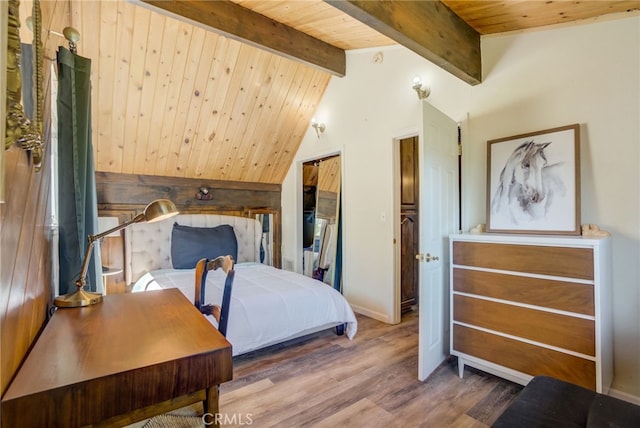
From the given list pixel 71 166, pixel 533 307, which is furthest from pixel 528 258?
pixel 71 166

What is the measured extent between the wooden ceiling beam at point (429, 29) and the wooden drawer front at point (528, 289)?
1526 mm

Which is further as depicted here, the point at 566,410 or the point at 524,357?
the point at 524,357

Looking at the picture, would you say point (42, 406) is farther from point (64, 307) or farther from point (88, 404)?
point (64, 307)

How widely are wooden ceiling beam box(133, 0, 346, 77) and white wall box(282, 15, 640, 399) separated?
1.29ft

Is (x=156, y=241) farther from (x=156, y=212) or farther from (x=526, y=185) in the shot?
(x=526, y=185)

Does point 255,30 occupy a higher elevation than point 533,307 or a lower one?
higher

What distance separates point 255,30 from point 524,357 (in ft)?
11.1

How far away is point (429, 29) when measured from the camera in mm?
2061

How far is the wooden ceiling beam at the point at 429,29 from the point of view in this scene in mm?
1692

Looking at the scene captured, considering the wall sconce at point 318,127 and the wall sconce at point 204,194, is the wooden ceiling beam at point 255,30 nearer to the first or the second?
the wall sconce at point 318,127

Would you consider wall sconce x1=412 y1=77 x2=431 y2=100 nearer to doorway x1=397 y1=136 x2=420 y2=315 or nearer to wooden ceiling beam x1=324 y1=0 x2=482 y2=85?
wooden ceiling beam x1=324 y1=0 x2=482 y2=85

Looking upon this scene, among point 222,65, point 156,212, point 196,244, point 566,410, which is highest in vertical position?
point 222,65

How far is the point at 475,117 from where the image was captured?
8.76 ft

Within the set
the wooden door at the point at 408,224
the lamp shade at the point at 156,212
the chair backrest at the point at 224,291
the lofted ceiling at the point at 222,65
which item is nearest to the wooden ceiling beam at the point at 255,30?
the lofted ceiling at the point at 222,65
